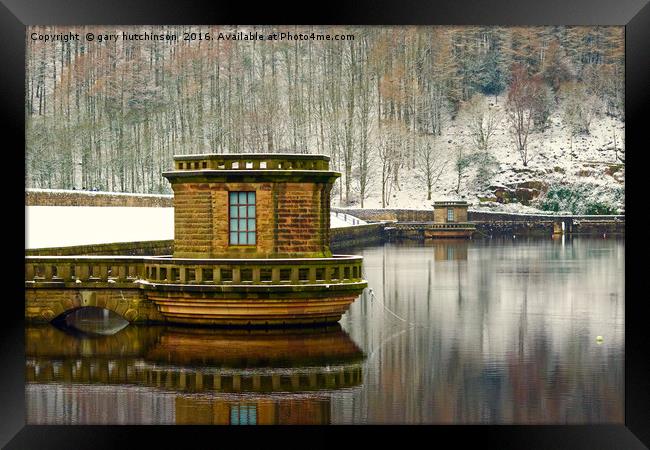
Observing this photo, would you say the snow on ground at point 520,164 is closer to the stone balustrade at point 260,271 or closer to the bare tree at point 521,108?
the bare tree at point 521,108

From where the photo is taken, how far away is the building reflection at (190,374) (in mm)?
21469

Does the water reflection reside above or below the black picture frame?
below

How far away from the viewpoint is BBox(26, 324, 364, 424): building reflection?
21.5 meters

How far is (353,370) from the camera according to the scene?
2602 centimetres

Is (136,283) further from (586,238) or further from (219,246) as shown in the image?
(586,238)

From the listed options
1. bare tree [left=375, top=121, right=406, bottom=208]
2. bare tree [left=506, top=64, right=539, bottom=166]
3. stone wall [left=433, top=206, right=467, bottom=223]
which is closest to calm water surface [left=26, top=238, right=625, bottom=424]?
stone wall [left=433, top=206, right=467, bottom=223]

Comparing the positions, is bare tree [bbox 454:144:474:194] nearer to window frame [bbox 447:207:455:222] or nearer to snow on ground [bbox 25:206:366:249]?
window frame [bbox 447:207:455:222]

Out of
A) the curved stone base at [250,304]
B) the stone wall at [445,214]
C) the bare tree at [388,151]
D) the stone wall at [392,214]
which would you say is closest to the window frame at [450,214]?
the stone wall at [445,214]

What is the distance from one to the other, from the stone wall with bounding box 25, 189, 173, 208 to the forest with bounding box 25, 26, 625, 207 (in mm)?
7098

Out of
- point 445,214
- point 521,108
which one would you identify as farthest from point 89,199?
point 521,108

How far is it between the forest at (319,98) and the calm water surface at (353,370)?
3058 centimetres
